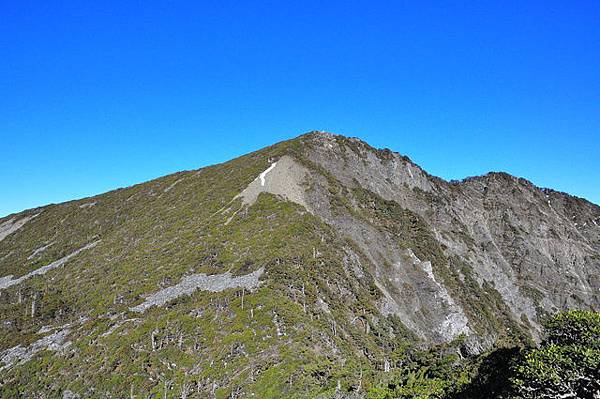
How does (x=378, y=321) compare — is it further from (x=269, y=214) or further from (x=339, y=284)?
(x=269, y=214)

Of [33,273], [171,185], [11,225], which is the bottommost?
[33,273]

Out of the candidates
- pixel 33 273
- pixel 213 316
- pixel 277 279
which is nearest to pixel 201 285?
pixel 213 316

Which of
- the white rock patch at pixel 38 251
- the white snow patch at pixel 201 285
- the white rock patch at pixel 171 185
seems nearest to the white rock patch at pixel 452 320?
the white snow patch at pixel 201 285

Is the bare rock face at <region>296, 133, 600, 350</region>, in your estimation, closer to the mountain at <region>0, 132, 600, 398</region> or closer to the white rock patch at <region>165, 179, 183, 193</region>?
the mountain at <region>0, 132, 600, 398</region>

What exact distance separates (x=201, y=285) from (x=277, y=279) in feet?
32.0

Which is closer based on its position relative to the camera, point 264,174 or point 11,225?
point 264,174

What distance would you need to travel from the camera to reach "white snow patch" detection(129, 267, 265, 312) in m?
47.4

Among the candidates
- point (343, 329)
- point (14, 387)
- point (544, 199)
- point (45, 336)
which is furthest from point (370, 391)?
point (544, 199)

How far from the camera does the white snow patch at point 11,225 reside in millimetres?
106838

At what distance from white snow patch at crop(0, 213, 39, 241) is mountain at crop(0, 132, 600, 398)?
508mm

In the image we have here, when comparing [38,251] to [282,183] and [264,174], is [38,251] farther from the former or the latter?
[282,183]

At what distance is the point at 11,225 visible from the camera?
11200 cm

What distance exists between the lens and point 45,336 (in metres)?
47.4

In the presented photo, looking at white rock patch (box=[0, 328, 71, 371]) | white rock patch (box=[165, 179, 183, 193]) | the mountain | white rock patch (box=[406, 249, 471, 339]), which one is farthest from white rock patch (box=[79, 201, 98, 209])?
white rock patch (box=[406, 249, 471, 339])
